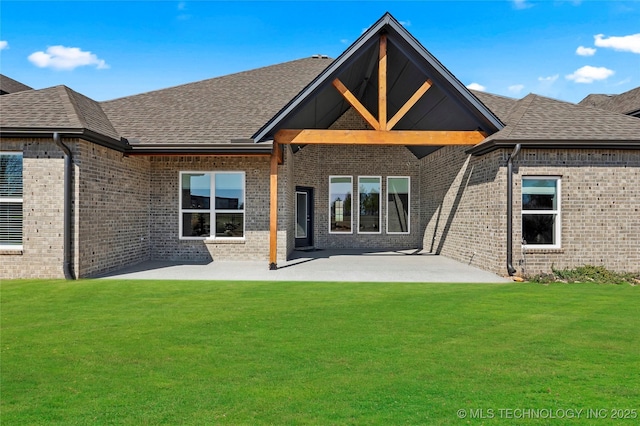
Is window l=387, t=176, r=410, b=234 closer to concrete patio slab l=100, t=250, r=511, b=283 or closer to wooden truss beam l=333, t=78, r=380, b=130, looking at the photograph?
concrete patio slab l=100, t=250, r=511, b=283

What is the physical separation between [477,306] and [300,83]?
1129 centimetres

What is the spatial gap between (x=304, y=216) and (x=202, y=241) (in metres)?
5.27

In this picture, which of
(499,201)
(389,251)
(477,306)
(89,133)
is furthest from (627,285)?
(89,133)

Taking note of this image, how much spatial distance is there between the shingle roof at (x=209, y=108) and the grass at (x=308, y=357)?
542 centimetres

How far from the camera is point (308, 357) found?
429cm

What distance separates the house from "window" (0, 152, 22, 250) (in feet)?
0.10

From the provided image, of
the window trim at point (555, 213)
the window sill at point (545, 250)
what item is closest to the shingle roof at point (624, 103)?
the window trim at point (555, 213)

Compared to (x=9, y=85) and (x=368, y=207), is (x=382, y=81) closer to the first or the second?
(x=368, y=207)

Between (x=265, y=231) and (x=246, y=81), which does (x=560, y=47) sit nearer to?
(x=246, y=81)

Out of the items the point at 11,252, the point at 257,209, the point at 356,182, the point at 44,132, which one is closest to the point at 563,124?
the point at 356,182

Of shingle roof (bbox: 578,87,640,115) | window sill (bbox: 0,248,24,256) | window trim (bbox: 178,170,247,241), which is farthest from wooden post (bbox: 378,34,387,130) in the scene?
shingle roof (bbox: 578,87,640,115)

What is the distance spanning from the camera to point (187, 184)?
40.1ft

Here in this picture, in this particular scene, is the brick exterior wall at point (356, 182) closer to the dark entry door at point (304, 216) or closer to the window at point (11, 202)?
the dark entry door at point (304, 216)

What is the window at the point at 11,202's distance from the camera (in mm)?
9000
